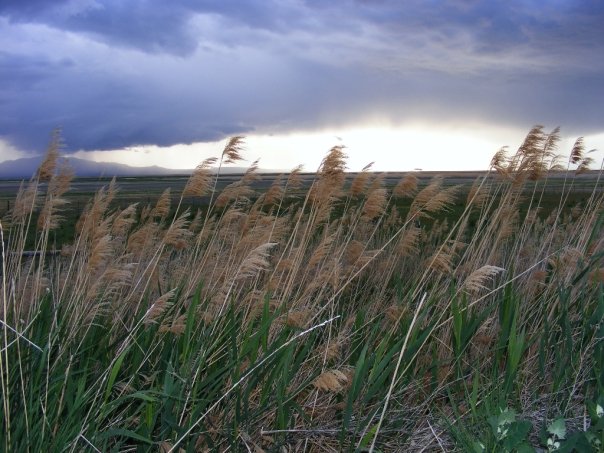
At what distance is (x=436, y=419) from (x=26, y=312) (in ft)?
9.97

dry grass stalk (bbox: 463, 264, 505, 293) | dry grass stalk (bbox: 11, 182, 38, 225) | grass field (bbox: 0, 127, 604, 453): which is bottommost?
grass field (bbox: 0, 127, 604, 453)

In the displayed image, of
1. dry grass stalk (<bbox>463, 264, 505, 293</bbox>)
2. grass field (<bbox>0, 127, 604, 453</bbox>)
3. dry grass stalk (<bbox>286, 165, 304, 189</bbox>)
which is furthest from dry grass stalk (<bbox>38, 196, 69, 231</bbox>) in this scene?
dry grass stalk (<bbox>463, 264, 505, 293</bbox>)

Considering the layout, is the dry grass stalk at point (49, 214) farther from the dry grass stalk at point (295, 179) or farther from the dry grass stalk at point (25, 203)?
the dry grass stalk at point (295, 179)

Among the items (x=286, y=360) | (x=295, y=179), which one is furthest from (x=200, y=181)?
(x=286, y=360)

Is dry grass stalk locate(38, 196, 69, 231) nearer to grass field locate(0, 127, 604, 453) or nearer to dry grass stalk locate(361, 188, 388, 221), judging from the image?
grass field locate(0, 127, 604, 453)

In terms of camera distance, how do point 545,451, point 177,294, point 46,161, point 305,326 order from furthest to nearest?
point 46,161 < point 177,294 < point 305,326 < point 545,451

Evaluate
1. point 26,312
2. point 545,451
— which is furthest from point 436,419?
point 26,312

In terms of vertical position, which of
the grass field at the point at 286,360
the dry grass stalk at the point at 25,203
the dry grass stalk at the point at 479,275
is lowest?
the grass field at the point at 286,360

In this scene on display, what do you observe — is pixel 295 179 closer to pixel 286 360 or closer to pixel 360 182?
pixel 360 182

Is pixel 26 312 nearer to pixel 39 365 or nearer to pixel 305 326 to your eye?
pixel 39 365

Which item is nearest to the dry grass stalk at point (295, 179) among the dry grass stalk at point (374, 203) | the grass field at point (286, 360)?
the grass field at point (286, 360)

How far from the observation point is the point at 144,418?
389 cm

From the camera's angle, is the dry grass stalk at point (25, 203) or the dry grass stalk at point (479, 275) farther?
the dry grass stalk at point (25, 203)

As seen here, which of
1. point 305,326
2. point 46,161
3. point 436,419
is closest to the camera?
point 436,419
